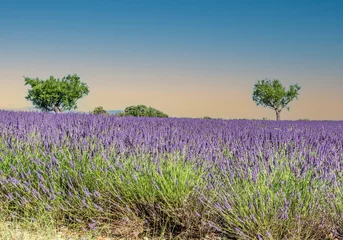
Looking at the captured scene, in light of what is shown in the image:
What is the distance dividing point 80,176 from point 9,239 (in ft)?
2.42

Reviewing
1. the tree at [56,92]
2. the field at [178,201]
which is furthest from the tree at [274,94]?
the field at [178,201]

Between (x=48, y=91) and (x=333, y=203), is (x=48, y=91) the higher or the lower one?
the higher one

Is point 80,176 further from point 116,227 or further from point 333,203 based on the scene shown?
point 333,203

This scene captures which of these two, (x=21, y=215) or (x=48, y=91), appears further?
(x=48, y=91)

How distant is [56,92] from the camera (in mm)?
40062

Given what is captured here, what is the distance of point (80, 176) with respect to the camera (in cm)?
324

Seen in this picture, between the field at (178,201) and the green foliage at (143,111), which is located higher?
the green foliage at (143,111)

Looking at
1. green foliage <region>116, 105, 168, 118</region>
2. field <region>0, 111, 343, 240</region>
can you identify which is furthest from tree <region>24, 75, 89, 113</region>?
field <region>0, 111, 343, 240</region>

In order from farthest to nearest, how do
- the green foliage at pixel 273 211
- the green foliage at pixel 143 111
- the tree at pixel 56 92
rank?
the tree at pixel 56 92 < the green foliage at pixel 143 111 < the green foliage at pixel 273 211

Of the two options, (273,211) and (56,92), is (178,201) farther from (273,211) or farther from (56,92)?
(56,92)

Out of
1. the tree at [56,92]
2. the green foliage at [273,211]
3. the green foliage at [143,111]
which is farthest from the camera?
the tree at [56,92]

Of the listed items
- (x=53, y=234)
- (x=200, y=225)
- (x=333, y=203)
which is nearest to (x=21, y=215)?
(x=53, y=234)

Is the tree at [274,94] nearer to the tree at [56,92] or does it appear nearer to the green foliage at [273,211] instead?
the tree at [56,92]

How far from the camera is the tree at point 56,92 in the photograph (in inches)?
1571
